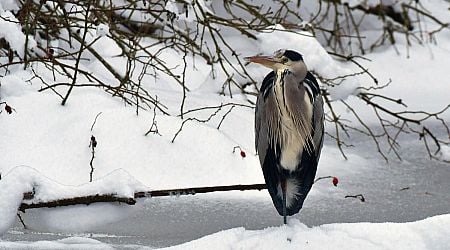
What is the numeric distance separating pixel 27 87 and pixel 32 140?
1.44 ft

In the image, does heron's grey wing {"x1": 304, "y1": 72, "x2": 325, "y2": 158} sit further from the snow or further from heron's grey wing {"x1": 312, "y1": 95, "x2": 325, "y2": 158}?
the snow

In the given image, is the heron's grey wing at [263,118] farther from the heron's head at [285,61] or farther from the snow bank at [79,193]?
the snow bank at [79,193]

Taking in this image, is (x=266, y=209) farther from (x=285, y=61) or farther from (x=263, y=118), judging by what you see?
(x=285, y=61)

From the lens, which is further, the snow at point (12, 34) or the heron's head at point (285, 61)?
the snow at point (12, 34)

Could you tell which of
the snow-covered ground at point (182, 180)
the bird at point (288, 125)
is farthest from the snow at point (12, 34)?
the bird at point (288, 125)

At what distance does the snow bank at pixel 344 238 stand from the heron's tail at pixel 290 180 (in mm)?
257

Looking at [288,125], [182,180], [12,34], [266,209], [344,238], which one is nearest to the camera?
[344,238]

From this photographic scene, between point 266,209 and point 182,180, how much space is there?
42cm

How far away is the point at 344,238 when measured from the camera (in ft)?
8.80

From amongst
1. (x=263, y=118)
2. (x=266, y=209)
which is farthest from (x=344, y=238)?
(x=266, y=209)

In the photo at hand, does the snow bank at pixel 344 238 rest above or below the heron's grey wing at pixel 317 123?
below

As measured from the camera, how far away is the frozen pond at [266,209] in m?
3.31

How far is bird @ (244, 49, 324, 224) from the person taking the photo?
2812 mm

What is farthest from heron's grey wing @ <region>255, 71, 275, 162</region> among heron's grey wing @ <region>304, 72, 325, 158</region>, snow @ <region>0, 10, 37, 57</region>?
snow @ <region>0, 10, 37, 57</region>
